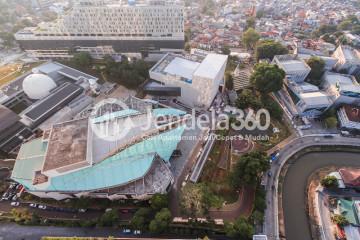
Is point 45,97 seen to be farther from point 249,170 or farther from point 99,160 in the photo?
point 249,170

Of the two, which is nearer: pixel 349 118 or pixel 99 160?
pixel 99 160

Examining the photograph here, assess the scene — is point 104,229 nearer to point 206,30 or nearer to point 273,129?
point 273,129

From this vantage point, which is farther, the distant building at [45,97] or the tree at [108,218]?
the distant building at [45,97]

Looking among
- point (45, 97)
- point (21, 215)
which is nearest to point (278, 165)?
point (21, 215)

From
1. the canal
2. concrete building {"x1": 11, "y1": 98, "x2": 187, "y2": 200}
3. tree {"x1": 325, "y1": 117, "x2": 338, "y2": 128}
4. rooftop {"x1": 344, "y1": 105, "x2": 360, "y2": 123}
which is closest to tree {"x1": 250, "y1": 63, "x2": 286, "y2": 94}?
tree {"x1": 325, "y1": 117, "x2": 338, "y2": 128}

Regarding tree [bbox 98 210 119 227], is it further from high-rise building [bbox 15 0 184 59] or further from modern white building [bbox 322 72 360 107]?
modern white building [bbox 322 72 360 107]

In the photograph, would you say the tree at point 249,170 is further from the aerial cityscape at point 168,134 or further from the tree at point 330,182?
the tree at point 330,182

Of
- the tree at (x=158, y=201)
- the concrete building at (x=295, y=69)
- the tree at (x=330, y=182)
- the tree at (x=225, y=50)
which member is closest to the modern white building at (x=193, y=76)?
the concrete building at (x=295, y=69)
